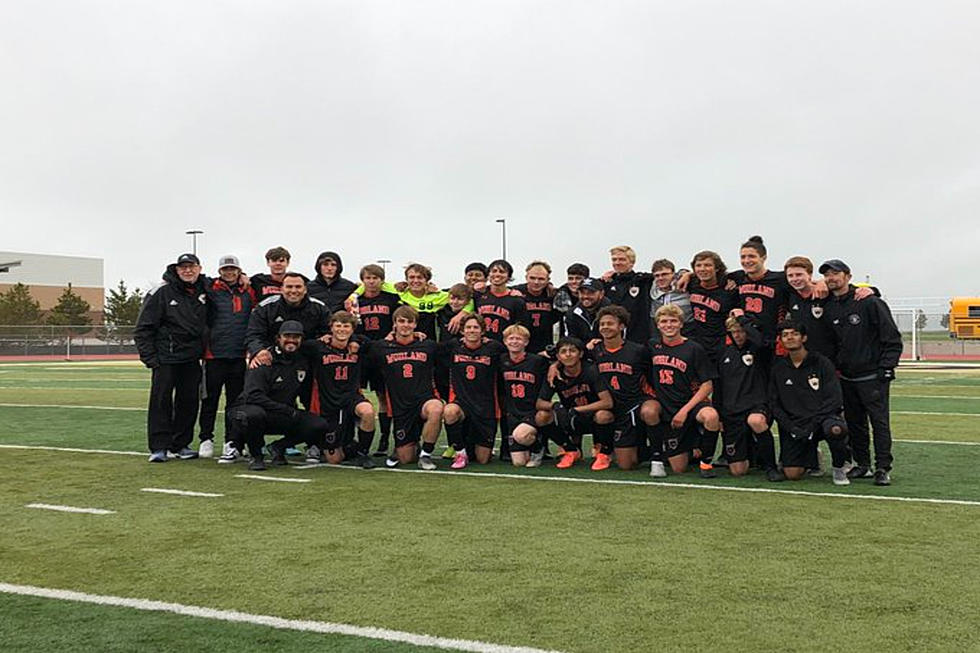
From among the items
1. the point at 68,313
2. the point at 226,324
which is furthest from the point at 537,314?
the point at 68,313

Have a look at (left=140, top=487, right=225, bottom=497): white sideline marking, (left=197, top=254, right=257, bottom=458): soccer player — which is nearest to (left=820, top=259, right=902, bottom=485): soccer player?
(left=140, top=487, right=225, bottom=497): white sideline marking

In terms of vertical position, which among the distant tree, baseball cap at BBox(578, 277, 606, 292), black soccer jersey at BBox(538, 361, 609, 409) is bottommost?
black soccer jersey at BBox(538, 361, 609, 409)

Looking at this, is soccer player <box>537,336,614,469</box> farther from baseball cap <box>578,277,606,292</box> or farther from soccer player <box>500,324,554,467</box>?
baseball cap <box>578,277,606,292</box>

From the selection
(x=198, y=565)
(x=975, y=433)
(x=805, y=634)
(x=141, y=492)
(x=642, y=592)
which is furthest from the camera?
(x=975, y=433)

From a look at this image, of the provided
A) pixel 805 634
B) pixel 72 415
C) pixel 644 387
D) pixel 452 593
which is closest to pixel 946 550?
pixel 805 634

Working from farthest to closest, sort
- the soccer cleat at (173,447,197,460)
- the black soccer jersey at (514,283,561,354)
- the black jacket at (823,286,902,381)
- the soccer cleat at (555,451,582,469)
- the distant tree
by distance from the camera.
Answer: the distant tree, the black soccer jersey at (514,283,561,354), the soccer cleat at (173,447,197,460), the soccer cleat at (555,451,582,469), the black jacket at (823,286,902,381)

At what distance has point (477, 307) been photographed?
834 cm

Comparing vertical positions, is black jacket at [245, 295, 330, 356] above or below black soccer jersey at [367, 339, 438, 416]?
above

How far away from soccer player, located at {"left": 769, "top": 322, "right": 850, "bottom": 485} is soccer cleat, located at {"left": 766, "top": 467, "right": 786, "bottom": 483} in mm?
53

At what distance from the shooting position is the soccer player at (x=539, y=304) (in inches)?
322

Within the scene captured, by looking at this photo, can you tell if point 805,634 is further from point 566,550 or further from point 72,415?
point 72,415

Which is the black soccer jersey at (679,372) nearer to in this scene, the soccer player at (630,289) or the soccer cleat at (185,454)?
the soccer player at (630,289)

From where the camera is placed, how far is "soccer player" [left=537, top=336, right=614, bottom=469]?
7.39 metres

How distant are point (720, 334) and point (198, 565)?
4634 mm
